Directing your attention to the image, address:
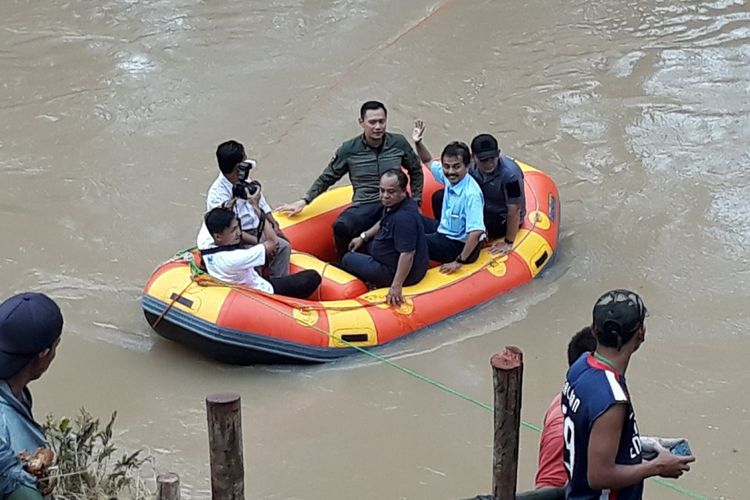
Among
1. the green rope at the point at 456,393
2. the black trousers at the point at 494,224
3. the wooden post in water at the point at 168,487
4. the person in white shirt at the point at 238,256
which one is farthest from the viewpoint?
the black trousers at the point at 494,224

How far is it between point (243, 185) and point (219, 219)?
0.43 metres

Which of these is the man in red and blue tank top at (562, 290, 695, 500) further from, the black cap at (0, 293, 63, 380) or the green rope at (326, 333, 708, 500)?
the green rope at (326, 333, 708, 500)

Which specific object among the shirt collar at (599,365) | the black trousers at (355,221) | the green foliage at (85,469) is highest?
the black trousers at (355,221)

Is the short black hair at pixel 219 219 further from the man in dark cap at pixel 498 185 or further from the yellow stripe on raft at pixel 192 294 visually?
the man in dark cap at pixel 498 185

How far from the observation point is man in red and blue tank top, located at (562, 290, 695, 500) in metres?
3.00

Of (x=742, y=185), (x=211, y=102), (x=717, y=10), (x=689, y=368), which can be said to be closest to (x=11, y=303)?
(x=689, y=368)

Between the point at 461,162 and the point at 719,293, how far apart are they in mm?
2119

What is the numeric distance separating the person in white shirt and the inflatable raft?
0.09 m

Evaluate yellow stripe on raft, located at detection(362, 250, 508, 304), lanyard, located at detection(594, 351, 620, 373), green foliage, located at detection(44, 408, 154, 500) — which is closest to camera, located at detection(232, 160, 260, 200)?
yellow stripe on raft, located at detection(362, 250, 508, 304)

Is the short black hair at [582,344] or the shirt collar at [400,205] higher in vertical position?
the shirt collar at [400,205]

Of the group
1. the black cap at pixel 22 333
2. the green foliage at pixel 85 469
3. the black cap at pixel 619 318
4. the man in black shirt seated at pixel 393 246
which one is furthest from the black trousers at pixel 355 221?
the black cap at pixel 22 333

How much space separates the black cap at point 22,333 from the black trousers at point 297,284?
3.63 m

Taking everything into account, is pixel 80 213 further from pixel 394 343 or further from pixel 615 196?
pixel 615 196

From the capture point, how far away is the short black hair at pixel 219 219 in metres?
6.11
